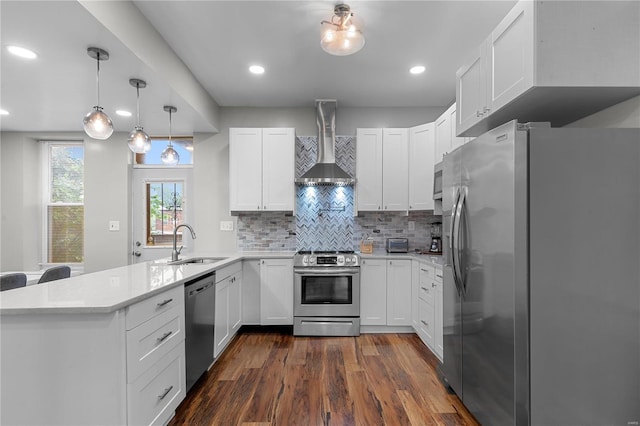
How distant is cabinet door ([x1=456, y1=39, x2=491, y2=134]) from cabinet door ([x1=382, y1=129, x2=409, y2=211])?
4.05ft

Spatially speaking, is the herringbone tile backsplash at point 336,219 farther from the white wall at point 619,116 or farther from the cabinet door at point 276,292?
the white wall at point 619,116

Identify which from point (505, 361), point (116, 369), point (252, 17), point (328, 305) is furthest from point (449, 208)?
point (116, 369)

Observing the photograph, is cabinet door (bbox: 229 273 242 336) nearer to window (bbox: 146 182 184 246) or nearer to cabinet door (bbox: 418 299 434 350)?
window (bbox: 146 182 184 246)

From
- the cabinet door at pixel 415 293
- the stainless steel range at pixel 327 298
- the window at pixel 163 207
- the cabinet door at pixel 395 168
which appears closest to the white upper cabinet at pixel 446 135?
the cabinet door at pixel 395 168

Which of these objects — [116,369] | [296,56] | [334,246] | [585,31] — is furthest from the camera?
[334,246]

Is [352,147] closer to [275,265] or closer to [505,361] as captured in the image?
[275,265]

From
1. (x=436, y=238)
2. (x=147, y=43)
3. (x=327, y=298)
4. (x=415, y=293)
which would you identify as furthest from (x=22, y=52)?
(x=436, y=238)

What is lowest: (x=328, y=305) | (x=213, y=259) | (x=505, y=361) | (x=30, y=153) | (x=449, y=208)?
(x=328, y=305)

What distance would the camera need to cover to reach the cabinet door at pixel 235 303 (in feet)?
9.84

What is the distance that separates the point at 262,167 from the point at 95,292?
2.38 metres

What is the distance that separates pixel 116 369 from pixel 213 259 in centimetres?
197

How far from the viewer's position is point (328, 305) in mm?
3334

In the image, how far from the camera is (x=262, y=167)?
12.1ft

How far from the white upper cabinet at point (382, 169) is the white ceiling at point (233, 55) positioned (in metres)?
0.51
